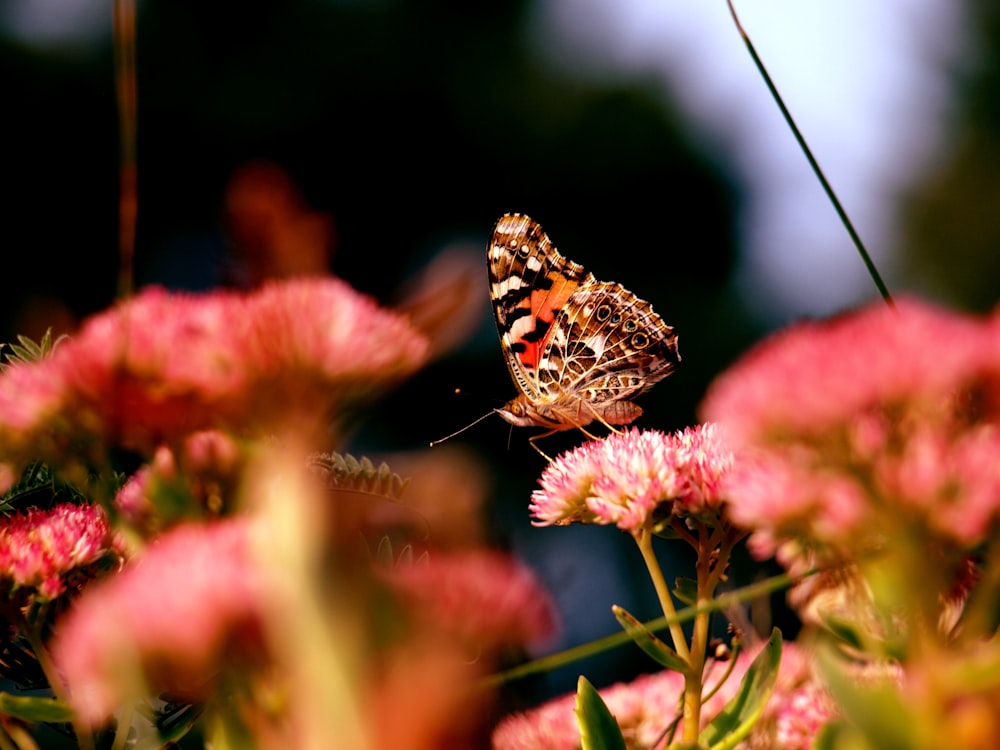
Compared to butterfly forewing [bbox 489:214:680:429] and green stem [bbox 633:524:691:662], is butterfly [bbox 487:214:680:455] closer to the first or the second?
butterfly forewing [bbox 489:214:680:429]

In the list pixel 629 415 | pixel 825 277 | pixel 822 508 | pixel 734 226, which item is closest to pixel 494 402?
pixel 629 415

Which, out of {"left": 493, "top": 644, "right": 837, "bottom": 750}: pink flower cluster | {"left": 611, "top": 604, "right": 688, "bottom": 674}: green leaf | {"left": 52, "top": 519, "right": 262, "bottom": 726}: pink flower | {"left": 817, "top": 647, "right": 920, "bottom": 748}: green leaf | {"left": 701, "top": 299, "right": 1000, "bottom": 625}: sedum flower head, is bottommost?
{"left": 493, "top": 644, "right": 837, "bottom": 750}: pink flower cluster

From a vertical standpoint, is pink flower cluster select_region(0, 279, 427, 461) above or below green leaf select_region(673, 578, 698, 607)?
above

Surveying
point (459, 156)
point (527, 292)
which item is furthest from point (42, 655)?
point (459, 156)

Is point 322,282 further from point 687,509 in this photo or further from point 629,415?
point 629,415

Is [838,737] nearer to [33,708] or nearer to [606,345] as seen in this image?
[33,708]

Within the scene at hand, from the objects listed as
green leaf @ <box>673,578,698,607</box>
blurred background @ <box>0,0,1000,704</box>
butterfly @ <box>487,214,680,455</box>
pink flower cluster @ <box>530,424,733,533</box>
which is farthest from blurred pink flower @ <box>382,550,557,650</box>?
blurred background @ <box>0,0,1000,704</box>

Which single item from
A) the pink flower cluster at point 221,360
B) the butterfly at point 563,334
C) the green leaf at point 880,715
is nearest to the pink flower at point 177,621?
the pink flower cluster at point 221,360
